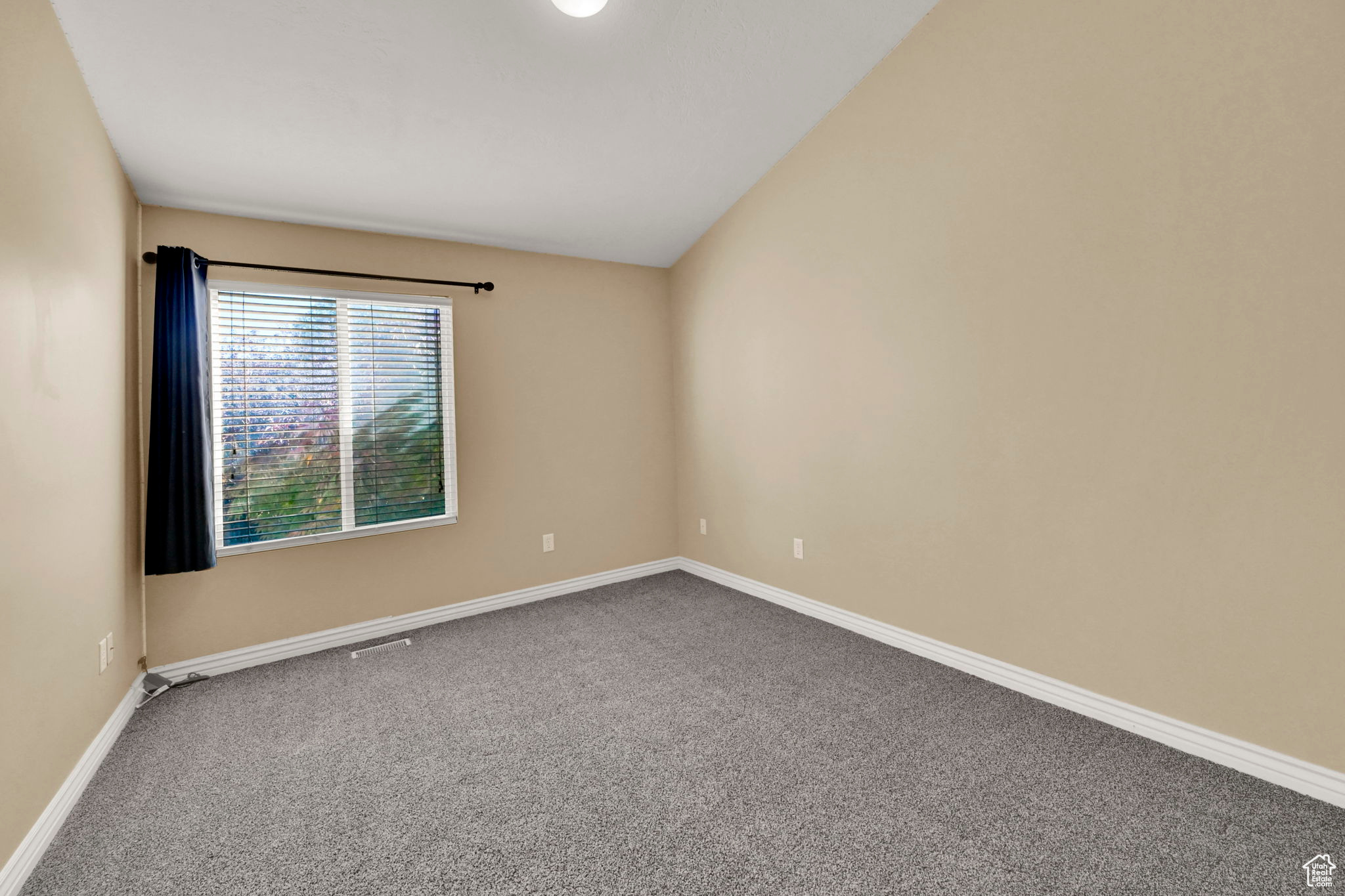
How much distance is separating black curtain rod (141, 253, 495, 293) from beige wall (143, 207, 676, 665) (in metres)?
0.04

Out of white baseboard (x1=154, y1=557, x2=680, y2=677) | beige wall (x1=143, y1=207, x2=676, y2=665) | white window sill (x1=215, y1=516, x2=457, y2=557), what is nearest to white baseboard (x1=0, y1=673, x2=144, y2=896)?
white baseboard (x1=154, y1=557, x2=680, y2=677)

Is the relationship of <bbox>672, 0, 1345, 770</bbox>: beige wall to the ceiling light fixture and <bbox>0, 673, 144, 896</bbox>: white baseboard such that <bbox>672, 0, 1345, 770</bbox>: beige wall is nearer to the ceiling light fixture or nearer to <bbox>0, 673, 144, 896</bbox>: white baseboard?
the ceiling light fixture

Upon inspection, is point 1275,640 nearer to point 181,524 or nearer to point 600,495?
point 600,495

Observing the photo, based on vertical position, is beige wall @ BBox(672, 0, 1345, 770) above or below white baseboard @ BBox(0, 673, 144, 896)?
above

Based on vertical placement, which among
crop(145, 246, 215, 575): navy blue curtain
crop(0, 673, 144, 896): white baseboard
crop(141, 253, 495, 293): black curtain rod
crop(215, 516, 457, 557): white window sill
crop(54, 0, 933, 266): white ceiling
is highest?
crop(54, 0, 933, 266): white ceiling

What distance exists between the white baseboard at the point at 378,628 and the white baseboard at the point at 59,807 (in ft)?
1.28

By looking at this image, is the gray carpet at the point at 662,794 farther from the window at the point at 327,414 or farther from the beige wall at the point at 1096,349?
the window at the point at 327,414

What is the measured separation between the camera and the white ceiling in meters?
1.91

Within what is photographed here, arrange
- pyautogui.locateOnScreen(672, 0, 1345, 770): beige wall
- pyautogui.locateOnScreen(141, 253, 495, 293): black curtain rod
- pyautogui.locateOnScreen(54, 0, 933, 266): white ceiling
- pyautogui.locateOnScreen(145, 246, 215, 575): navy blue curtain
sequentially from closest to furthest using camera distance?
pyautogui.locateOnScreen(672, 0, 1345, 770): beige wall < pyautogui.locateOnScreen(54, 0, 933, 266): white ceiling < pyautogui.locateOnScreen(145, 246, 215, 575): navy blue curtain < pyautogui.locateOnScreen(141, 253, 495, 293): black curtain rod

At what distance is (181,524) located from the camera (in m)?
2.47

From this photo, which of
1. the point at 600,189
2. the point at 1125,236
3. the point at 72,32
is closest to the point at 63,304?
the point at 72,32

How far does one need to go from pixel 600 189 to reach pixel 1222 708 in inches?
135

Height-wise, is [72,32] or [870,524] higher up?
[72,32]

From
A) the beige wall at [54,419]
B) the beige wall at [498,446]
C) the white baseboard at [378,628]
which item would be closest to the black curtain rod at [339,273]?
the beige wall at [498,446]
